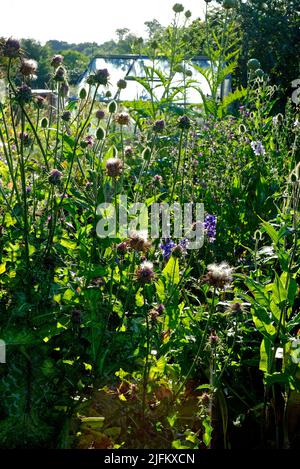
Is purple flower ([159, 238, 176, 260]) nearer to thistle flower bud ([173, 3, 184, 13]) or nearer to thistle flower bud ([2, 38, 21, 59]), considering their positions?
thistle flower bud ([2, 38, 21, 59])

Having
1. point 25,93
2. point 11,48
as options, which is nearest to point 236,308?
point 25,93

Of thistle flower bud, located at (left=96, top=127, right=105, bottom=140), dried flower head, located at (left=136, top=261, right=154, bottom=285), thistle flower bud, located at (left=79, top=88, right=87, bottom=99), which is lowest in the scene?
dried flower head, located at (left=136, top=261, right=154, bottom=285)

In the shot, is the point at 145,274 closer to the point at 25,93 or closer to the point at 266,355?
the point at 266,355

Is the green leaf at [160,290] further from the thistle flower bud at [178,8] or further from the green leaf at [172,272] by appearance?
the thistle flower bud at [178,8]

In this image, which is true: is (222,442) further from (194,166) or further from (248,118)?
(248,118)

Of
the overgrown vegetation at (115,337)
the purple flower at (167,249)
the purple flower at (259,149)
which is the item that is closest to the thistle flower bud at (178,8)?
the purple flower at (259,149)

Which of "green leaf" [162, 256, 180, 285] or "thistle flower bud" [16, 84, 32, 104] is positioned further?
"green leaf" [162, 256, 180, 285]

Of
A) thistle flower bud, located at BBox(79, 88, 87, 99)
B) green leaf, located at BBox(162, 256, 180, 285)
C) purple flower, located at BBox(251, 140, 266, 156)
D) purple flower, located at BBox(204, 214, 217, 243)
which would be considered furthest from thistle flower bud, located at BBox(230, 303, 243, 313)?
purple flower, located at BBox(251, 140, 266, 156)

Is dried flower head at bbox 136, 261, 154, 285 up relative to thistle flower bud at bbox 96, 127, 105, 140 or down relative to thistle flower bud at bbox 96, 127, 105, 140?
down

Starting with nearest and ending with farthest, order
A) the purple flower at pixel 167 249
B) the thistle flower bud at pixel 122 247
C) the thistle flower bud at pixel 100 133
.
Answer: the thistle flower bud at pixel 122 247 < the thistle flower bud at pixel 100 133 < the purple flower at pixel 167 249

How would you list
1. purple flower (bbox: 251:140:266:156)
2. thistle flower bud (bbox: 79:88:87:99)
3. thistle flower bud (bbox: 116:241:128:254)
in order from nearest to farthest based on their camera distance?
1. thistle flower bud (bbox: 116:241:128:254)
2. thistle flower bud (bbox: 79:88:87:99)
3. purple flower (bbox: 251:140:266:156)

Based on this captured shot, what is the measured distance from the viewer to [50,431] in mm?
1769

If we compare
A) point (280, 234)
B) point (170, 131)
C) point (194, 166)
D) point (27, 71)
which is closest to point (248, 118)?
point (170, 131)

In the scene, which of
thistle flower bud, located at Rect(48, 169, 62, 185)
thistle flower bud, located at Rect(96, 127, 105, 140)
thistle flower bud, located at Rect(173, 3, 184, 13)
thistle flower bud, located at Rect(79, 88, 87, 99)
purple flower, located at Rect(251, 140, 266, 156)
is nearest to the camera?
thistle flower bud, located at Rect(48, 169, 62, 185)
